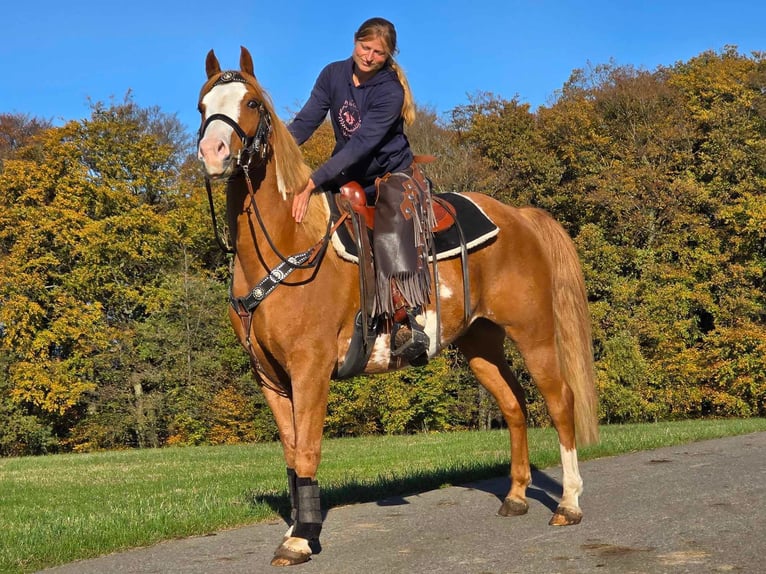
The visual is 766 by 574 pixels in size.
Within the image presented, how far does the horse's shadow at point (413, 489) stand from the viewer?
25.9ft

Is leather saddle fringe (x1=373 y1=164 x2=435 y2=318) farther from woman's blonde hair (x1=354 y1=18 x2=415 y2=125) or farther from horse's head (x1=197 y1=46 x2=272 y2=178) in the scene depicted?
horse's head (x1=197 y1=46 x2=272 y2=178)

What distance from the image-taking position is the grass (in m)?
6.87

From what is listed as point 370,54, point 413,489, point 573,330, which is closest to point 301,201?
point 370,54

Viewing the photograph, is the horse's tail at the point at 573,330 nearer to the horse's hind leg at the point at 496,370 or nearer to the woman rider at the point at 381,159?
the horse's hind leg at the point at 496,370

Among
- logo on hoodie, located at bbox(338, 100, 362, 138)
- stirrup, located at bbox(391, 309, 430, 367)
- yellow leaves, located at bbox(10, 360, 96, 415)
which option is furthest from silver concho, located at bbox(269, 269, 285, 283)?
yellow leaves, located at bbox(10, 360, 96, 415)

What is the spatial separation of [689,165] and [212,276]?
75.6 ft

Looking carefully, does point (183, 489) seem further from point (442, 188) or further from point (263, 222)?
point (442, 188)

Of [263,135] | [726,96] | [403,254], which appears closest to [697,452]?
[403,254]

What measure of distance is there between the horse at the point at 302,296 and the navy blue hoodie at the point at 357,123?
14.4 inches

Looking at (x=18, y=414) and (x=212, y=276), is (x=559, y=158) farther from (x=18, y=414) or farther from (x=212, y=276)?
(x=18, y=414)

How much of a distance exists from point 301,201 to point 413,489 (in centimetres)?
395

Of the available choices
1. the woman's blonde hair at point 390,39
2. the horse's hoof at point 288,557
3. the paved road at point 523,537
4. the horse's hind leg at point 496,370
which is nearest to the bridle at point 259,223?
the woman's blonde hair at point 390,39

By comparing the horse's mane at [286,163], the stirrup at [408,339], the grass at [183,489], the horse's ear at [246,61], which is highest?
the horse's ear at [246,61]

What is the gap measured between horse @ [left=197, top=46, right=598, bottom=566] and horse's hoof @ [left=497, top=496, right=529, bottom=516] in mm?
10
